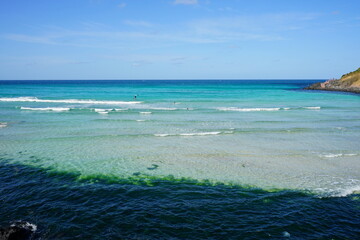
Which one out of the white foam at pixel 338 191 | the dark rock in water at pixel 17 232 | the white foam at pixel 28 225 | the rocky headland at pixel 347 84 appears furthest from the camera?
the rocky headland at pixel 347 84

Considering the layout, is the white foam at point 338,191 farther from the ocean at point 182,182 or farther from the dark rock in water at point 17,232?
the dark rock in water at point 17,232

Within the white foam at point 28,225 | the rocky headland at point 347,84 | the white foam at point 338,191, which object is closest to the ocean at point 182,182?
the white foam at point 338,191

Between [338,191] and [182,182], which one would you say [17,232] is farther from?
[338,191]

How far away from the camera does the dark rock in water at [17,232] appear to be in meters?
7.53

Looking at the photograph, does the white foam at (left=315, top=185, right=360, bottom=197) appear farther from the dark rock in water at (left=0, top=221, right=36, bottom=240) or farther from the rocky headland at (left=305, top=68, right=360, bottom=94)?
the rocky headland at (left=305, top=68, right=360, bottom=94)

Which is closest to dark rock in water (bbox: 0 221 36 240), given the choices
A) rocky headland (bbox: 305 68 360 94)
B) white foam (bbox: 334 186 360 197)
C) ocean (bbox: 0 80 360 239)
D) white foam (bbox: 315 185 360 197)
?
ocean (bbox: 0 80 360 239)

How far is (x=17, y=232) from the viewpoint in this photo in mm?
7703

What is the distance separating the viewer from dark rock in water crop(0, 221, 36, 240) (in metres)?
7.53

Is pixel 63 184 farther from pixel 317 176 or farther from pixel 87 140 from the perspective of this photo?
pixel 317 176

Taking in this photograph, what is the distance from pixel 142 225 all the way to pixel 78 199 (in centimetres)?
317

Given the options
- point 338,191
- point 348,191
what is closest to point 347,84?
point 348,191

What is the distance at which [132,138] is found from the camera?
2056 cm

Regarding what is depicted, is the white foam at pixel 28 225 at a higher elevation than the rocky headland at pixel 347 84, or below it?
below

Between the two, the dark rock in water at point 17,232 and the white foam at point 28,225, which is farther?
the white foam at point 28,225
